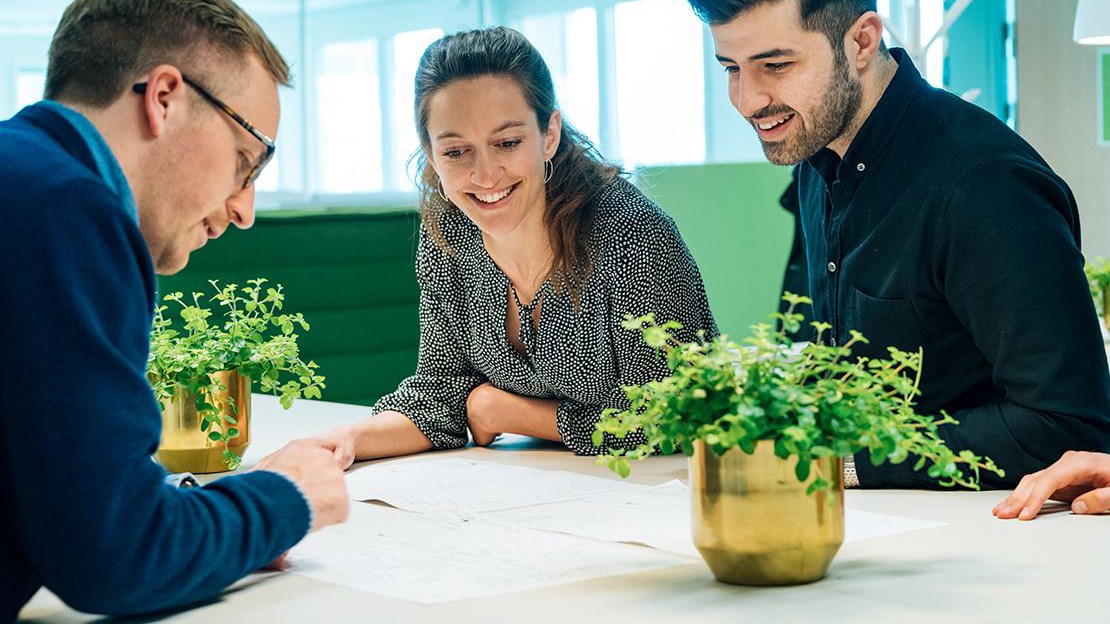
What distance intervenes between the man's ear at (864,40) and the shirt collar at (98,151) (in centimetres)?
106

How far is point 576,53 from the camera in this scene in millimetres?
6598

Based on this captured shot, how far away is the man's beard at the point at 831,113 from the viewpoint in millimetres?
1793

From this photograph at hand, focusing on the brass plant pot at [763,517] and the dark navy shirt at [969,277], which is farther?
the dark navy shirt at [969,277]

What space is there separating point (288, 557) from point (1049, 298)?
0.88 meters

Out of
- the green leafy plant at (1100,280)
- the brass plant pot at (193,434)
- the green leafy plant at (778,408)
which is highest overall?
the green leafy plant at (1100,280)

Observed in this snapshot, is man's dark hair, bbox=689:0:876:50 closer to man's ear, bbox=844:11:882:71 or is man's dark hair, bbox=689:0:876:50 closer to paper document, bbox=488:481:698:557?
man's ear, bbox=844:11:882:71

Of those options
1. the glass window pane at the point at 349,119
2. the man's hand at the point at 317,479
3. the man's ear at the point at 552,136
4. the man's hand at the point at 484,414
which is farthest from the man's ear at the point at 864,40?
the glass window pane at the point at 349,119

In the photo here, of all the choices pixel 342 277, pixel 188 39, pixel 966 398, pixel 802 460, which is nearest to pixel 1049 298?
pixel 966 398

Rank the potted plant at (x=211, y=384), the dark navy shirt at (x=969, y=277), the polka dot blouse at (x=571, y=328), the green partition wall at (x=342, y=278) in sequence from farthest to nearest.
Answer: the green partition wall at (x=342, y=278)
the polka dot blouse at (x=571, y=328)
the potted plant at (x=211, y=384)
the dark navy shirt at (x=969, y=277)

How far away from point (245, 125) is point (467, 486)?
24.8 inches

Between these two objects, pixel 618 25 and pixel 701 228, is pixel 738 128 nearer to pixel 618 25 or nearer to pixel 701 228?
pixel 618 25

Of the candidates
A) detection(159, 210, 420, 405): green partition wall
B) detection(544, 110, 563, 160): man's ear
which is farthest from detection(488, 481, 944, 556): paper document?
detection(159, 210, 420, 405): green partition wall

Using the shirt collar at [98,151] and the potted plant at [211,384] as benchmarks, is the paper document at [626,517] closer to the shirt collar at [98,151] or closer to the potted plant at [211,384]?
the potted plant at [211,384]

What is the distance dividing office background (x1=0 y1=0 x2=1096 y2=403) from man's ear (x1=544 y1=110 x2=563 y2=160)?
288 centimetres
